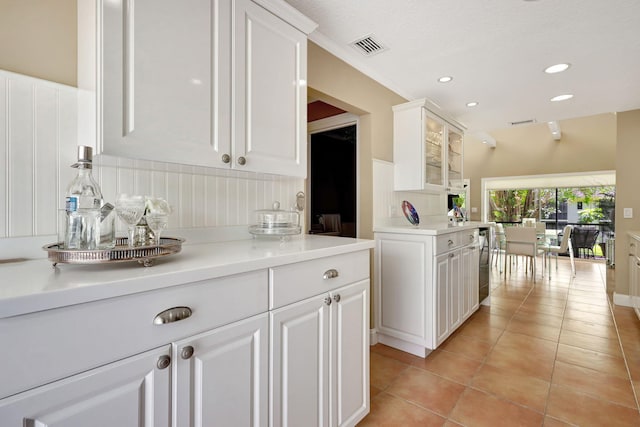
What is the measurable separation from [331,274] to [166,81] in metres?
0.99

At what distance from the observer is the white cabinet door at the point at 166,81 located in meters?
0.96

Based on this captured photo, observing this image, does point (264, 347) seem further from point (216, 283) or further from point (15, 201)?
point (15, 201)

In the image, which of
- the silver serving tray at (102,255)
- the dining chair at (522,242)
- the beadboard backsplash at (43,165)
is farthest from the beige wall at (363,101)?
the dining chair at (522,242)

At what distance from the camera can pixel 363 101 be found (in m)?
2.56

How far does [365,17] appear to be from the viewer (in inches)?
74.0

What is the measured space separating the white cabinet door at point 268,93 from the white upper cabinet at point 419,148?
5.05 feet

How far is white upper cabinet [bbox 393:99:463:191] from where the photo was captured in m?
2.78

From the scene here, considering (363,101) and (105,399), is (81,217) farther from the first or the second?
(363,101)

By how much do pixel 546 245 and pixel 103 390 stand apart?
6753 mm

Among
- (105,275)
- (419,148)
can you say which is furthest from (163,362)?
(419,148)

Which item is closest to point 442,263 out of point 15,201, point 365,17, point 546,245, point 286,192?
point 286,192

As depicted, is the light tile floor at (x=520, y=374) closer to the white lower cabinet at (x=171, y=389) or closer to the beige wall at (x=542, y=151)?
the white lower cabinet at (x=171, y=389)

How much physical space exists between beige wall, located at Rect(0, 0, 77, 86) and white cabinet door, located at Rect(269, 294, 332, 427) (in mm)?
1204

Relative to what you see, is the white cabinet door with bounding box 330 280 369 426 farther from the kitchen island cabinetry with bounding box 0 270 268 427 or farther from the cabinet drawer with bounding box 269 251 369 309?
the kitchen island cabinetry with bounding box 0 270 268 427
